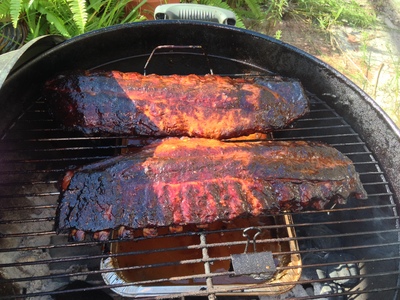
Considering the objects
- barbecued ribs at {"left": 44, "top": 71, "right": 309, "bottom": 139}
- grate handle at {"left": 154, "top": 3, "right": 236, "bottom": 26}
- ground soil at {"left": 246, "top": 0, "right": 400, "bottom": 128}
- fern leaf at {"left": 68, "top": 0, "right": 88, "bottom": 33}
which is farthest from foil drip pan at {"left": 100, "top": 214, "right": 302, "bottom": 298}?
ground soil at {"left": 246, "top": 0, "right": 400, "bottom": 128}

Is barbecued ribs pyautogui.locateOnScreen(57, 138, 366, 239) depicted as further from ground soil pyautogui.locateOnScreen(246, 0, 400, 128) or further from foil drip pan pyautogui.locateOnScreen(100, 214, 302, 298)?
ground soil pyautogui.locateOnScreen(246, 0, 400, 128)

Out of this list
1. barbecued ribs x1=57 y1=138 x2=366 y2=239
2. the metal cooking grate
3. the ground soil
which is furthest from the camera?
the ground soil

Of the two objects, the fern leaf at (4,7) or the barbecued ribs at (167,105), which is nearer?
the barbecued ribs at (167,105)

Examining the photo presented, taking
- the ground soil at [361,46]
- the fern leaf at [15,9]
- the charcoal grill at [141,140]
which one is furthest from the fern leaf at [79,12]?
the ground soil at [361,46]

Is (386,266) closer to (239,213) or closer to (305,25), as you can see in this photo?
(239,213)

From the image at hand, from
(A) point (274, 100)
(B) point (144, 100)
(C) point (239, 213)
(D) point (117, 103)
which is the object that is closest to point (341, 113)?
(A) point (274, 100)

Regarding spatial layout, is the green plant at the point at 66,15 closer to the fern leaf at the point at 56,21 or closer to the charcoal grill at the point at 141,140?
the fern leaf at the point at 56,21
